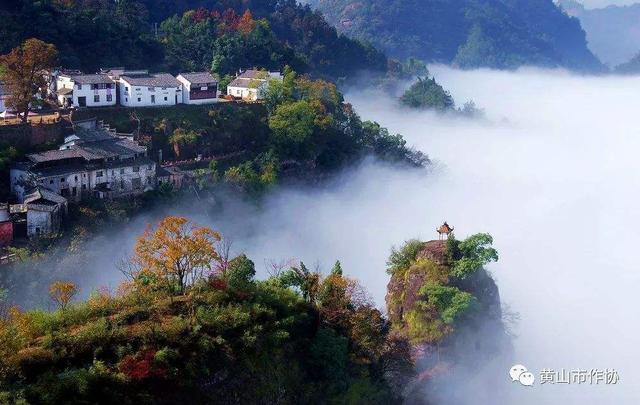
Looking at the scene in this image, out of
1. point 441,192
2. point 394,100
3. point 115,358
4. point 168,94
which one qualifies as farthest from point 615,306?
point 394,100

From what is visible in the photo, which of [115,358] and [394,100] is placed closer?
[115,358]

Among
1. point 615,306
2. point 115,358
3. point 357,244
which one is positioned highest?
point 115,358

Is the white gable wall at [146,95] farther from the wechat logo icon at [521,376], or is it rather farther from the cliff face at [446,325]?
the wechat logo icon at [521,376]

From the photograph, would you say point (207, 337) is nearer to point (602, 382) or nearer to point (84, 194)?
point (84, 194)

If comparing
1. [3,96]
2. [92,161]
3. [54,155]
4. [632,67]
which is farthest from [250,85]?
[632,67]

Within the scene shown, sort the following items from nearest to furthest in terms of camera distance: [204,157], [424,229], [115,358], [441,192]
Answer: [115,358], [204,157], [424,229], [441,192]

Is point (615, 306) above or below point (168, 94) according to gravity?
below

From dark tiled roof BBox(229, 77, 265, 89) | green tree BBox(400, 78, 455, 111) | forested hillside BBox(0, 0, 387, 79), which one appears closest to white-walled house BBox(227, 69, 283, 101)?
dark tiled roof BBox(229, 77, 265, 89)
